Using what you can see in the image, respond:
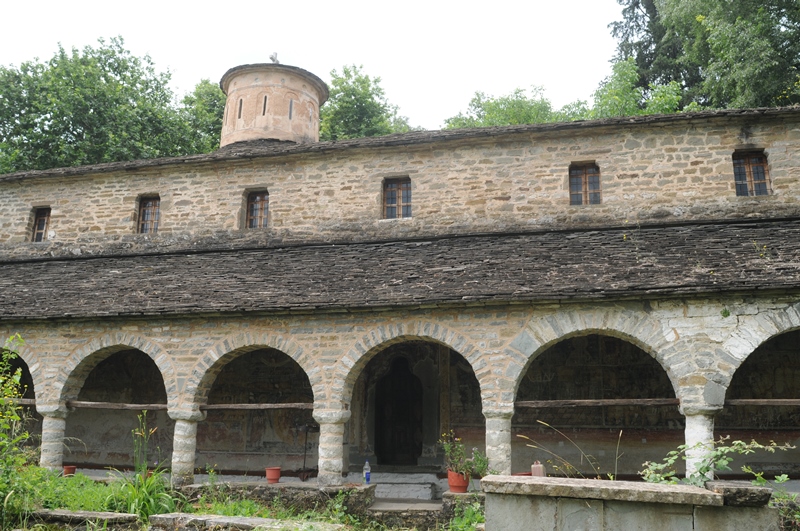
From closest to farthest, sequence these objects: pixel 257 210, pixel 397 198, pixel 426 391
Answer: pixel 426 391 < pixel 397 198 < pixel 257 210

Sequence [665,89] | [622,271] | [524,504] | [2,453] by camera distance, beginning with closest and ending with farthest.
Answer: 1. [524,504]
2. [2,453]
3. [622,271]
4. [665,89]

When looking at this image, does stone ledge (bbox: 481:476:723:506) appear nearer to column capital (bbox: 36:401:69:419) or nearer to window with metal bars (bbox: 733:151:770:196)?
window with metal bars (bbox: 733:151:770:196)

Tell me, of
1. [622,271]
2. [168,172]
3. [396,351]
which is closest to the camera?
[622,271]

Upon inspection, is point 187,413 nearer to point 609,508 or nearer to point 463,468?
point 463,468

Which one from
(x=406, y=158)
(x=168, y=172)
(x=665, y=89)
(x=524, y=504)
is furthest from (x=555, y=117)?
(x=524, y=504)

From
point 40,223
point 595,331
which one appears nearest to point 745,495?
point 595,331

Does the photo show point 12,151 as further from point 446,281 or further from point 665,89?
point 665,89

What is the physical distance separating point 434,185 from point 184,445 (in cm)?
634

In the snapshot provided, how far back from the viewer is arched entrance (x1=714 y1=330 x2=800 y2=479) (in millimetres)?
10766

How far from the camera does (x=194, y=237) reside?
13680 millimetres

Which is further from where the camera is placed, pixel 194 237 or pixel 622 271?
pixel 194 237

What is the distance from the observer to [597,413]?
456 inches

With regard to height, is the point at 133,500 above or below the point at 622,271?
below

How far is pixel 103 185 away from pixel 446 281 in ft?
28.0
